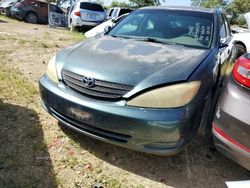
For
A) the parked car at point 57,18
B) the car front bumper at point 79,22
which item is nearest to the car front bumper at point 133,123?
the car front bumper at point 79,22

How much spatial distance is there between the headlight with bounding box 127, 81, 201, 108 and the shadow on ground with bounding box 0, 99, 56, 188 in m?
1.07

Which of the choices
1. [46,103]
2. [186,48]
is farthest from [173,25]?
[46,103]

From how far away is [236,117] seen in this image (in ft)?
7.55

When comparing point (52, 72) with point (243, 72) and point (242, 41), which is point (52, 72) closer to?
point (243, 72)

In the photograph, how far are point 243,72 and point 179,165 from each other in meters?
1.13

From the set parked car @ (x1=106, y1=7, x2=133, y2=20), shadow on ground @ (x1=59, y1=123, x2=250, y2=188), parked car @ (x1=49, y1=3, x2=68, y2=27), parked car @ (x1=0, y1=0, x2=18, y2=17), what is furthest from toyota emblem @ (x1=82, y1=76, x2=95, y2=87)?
parked car @ (x1=0, y1=0, x2=18, y2=17)

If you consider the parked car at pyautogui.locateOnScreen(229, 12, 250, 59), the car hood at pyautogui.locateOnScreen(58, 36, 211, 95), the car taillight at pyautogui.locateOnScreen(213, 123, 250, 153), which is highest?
the car hood at pyautogui.locateOnScreen(58, 36, 211, 95)

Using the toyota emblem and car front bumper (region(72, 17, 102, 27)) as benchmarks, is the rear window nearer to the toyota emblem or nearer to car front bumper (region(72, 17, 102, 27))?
car front bumper (region(72, 17, 102, 27))

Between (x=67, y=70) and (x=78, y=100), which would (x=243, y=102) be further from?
(x=67, y=70)

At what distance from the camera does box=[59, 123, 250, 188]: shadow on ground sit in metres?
2.69

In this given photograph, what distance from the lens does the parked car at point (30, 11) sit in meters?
17.1

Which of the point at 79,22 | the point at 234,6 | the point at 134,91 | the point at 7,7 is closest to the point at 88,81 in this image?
the point at 134,91

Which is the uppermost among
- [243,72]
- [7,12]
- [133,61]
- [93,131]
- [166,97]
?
[243,72]

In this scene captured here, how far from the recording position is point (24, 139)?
3.03 meters
